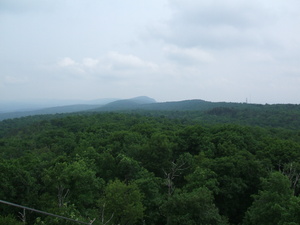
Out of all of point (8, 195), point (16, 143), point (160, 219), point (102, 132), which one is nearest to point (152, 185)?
point (160, 219)

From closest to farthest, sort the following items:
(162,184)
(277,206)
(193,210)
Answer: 1. (277,206)
2. (193,210)
3. (162,184)

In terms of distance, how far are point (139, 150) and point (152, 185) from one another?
24.0ft

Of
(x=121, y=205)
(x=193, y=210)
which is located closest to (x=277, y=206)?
(x=193, y=210)

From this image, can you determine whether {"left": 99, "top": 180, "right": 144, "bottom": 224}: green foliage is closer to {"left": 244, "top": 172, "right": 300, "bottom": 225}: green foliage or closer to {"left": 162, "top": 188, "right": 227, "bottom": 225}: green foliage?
{"left": 162, "top": 188, "right": 227, "bottom": 225}: green foliage

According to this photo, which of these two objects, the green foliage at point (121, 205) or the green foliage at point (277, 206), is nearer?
the green foliage at point (277, 206)

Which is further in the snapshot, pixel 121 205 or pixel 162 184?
pixel 162 184

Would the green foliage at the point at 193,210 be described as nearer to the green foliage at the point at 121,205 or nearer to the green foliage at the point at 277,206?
the green foliage at the point at 121,205

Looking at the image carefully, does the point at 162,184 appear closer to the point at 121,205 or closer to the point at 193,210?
the point at 121,205

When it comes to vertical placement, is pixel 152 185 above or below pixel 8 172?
below

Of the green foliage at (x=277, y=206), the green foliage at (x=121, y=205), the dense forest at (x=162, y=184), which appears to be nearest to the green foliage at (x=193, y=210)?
the dense forest at (x=162, y=184)

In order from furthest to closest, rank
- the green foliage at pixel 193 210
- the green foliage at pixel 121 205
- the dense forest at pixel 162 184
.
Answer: the green foliage at pixel 121 205 → the dense forest at pixel 162 184 → the green foliage at pixel 193 210

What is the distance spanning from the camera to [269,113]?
70.6 meters

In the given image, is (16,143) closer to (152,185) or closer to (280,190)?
(152,185)

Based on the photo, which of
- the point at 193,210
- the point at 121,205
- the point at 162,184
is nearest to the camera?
the point at 193,210
